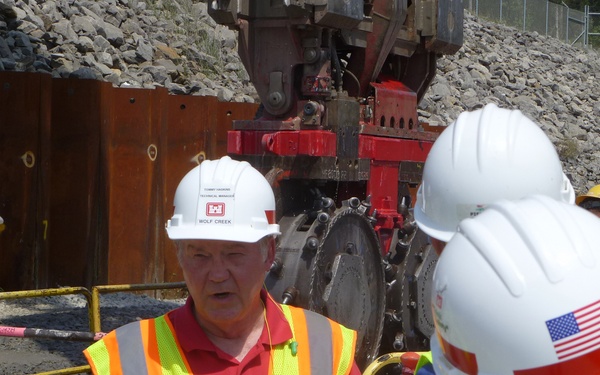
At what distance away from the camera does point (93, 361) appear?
11.5 feet

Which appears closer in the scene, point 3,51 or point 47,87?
point 47,87

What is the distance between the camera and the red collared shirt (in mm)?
3553

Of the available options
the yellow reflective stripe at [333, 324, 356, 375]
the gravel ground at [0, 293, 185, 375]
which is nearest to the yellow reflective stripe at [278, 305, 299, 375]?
the yellow reflective stripe at [333, 324, 356, 375]

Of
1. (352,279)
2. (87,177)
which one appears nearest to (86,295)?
(352,279)

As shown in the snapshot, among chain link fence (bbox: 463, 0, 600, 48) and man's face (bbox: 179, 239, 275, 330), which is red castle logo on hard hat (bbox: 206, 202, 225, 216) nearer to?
man's face (bbox: 179, 239, 275, 330)

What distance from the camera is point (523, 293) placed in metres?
2.06

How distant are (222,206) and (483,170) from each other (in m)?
0.89

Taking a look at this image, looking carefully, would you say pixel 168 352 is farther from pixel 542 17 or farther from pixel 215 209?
Answer: pixel 542 17

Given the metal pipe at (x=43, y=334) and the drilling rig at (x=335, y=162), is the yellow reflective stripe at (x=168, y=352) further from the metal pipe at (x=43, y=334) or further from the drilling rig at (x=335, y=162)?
the drilling rig at (x=335, y=162)

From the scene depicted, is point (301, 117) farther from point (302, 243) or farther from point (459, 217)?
point (459, 217)

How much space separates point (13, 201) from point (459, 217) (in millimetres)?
7809

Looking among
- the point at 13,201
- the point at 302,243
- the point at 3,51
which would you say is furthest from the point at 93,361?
the point at 3,51

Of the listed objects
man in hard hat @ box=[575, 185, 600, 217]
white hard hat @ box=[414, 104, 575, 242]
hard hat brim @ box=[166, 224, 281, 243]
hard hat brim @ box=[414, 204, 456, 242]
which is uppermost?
white hard hat @ box=[414, 104, 575, 242]

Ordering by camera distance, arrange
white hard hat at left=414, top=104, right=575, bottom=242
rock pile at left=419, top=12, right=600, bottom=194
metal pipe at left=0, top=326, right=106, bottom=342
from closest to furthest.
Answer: white hard hat at left=414, top=104, right=575, bottom=242, metal pipe at left=0, top=326, right=106, bottom=342, rock pile at left=419, top=12, right=600, bottom=194
